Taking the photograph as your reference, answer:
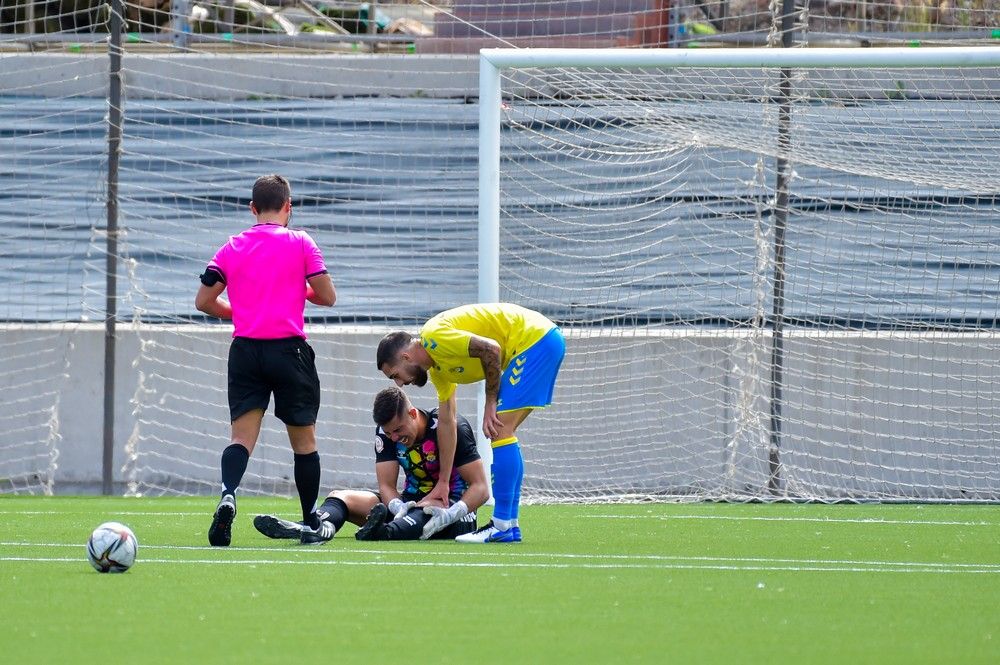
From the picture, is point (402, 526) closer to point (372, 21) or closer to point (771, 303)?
point (771, 303)

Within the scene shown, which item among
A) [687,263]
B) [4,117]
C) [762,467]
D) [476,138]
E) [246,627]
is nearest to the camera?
[246,627]

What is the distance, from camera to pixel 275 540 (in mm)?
6402

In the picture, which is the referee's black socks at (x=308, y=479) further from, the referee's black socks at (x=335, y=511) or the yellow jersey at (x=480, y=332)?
the yellow jersey at (x=480, y=332)

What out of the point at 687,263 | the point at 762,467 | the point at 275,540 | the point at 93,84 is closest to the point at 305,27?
the point at 93,84

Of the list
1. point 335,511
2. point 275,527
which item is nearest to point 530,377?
point 335,511

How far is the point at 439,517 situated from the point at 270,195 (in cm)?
166

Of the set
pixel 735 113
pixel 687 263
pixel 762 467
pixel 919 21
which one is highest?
pixel 919 21

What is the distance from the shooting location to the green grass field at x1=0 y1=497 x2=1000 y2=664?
11.9ft

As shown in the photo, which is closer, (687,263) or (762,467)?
(762,467)

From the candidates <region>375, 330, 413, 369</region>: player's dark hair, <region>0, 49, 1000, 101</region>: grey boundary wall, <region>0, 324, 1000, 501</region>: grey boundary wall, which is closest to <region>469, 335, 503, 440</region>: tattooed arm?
<region>375, 330, 413, 369</region>: player's dark hair

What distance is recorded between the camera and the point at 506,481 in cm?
627

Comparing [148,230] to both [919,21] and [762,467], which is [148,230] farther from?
[919,21]

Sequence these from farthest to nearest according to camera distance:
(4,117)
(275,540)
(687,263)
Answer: (4,117), (687,263), (275,540)

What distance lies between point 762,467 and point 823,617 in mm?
5587
